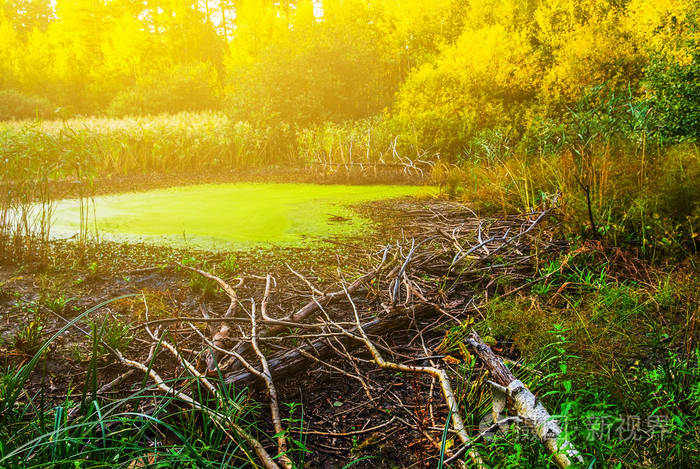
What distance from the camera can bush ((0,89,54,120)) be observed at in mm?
15488

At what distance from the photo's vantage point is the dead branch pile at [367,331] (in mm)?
1161

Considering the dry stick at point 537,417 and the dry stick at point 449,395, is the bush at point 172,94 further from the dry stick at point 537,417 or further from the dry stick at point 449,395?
the dry stick at point 537,417

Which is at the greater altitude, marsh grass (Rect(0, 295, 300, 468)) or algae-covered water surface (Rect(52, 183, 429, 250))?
algae-covered water surface (Rect(52, 183, 429, 250))

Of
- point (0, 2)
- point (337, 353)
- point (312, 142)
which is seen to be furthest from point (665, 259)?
point (0, 2)

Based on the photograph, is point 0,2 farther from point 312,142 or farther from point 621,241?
point 621,241

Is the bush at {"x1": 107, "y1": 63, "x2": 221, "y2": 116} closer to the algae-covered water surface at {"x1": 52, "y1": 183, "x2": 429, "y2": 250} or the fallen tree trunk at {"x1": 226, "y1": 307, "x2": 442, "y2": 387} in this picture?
the algae-covered water surface at {"x1": 52, "y1": 183, "x2": 429, "y2": 250}

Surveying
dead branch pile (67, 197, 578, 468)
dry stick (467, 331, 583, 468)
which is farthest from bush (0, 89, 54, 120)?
dry stick (467, 331, 583, 468)

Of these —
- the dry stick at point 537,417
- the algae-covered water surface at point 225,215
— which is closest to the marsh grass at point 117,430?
the dry stick at point 537,417

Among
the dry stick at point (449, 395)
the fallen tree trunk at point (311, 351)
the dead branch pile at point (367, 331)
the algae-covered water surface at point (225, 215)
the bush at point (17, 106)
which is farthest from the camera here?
the bush at point (17, 106)

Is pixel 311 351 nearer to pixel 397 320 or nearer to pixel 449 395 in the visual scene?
pixel 397 320

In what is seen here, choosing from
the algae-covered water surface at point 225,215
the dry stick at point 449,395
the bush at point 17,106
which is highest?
the bush at point 17,106

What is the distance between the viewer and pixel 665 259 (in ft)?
7.39

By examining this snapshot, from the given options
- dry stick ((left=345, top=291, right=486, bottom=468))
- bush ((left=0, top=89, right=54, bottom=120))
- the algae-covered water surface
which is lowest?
dry stick ((left=345, top=291, right=486, bottom=468))

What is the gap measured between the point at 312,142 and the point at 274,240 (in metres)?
5.72
